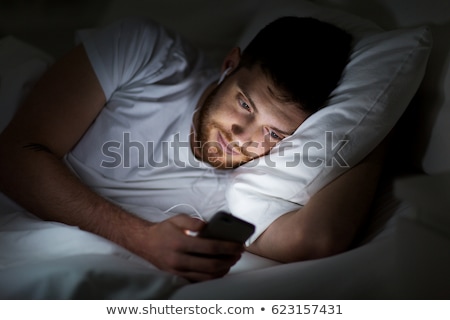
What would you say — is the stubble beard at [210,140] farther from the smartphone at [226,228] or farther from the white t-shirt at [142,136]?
the smartphone at [226,228]

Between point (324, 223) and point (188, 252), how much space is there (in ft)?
0.90

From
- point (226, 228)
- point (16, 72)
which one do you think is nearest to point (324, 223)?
point (226, 228)

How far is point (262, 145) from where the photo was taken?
1.11 meters

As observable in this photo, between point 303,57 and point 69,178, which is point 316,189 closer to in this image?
point 303,57

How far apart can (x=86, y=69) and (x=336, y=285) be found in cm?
70

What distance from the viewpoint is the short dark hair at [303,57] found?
42.7 inches

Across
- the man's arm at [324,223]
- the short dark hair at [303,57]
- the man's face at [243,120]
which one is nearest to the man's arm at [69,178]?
the man's arm at [324,223]

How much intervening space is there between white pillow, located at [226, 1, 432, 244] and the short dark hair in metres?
0.03

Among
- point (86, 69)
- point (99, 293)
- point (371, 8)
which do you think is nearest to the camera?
point (99, 293)

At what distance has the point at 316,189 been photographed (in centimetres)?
103

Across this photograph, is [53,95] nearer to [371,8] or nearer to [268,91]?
[268,91]

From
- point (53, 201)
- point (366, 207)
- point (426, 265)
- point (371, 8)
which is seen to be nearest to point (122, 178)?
point (53, 201)

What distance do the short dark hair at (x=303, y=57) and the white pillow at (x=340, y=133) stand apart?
0.03m

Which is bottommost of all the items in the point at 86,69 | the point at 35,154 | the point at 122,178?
the point at 122,178
